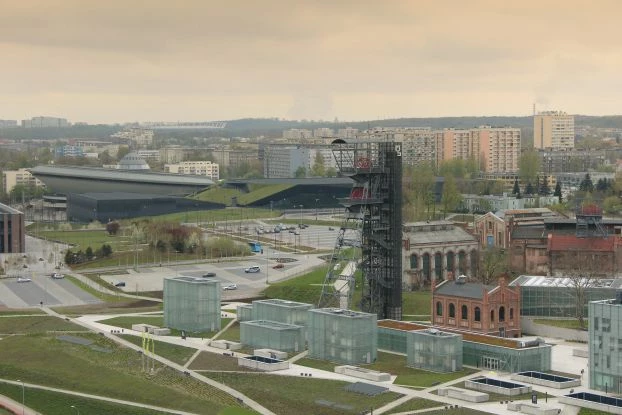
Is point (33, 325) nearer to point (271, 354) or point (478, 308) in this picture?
point (271, 354)

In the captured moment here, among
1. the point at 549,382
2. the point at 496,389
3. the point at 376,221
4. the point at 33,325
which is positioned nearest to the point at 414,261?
the point at 376,221

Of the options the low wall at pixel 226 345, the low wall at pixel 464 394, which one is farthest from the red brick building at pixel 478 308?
the low wall at pixel 464 394

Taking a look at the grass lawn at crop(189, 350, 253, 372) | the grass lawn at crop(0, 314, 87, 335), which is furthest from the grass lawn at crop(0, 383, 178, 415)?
the grass lawn at crop(0, 314, 87, 335)

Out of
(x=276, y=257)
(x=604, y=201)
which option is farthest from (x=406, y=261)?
(x=604, y=201)

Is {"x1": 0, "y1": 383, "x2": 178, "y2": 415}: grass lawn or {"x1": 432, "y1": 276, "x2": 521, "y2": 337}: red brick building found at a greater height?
{"x1": 432, "y1": 276, "x2": 521, "y2": 337}: red brick building

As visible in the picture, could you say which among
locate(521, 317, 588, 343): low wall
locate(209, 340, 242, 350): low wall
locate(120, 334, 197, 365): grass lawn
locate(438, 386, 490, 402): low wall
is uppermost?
locate(521, 317, 588, 343): low wall

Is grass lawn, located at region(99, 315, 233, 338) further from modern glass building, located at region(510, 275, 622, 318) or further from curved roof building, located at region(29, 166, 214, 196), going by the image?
curved roof building, located at region(29, 166, 214, 196)

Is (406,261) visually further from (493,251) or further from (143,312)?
(143,312)
